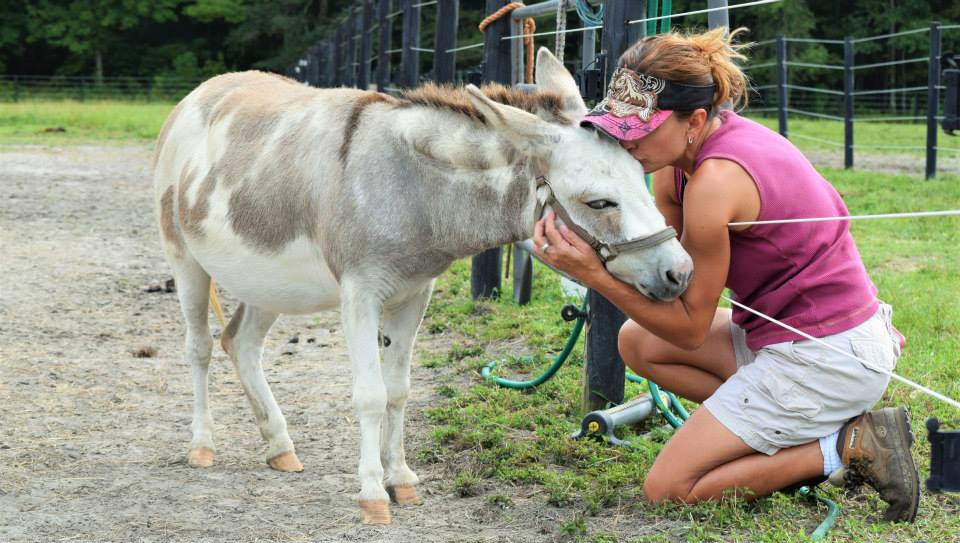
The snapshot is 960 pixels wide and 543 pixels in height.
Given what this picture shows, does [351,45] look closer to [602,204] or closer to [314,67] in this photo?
[314,67]

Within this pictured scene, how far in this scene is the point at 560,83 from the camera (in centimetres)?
358

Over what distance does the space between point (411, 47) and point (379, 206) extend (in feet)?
19.6

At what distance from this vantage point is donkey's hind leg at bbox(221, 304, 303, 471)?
4.29 meters

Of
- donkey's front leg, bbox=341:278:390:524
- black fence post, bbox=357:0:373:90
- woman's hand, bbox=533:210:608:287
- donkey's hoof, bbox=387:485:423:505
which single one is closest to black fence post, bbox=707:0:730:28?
woman's hand, bbox=533:210:608:287

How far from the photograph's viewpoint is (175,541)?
3473 millimetres

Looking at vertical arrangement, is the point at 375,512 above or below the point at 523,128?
below

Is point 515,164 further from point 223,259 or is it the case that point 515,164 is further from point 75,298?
point 75,298

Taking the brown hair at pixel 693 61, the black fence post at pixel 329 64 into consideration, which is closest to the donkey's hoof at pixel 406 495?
the brown hair at pixel 693 61

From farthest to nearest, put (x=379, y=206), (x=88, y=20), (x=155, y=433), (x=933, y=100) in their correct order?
(x=88, y=20) < (x=933, y=100) < (x=155, y=433) < (x=379, y=206)

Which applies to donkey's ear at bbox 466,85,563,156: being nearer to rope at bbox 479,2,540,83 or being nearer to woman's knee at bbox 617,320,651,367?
woman's knee at bbox 617,320,651,367

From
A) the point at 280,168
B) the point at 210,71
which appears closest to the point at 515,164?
the point at 280,168

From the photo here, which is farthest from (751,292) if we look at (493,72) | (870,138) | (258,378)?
(870,138)

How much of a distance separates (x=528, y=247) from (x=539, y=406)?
0.74 m

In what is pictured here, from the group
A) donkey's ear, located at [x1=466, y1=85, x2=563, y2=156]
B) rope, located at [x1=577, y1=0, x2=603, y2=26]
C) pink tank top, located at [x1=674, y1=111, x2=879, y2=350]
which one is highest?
rope, located at [x1=577, y1=0, x2=603, y2=26]
